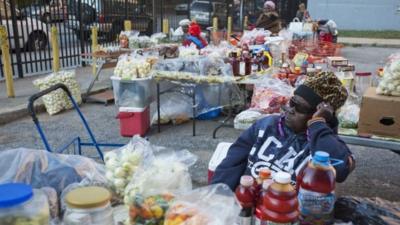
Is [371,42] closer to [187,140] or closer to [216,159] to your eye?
[187,140]

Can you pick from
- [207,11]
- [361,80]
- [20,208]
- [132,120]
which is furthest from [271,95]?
[207,11]

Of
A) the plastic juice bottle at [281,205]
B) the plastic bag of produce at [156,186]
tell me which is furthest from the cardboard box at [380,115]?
the plastic juice bottle at [281,205]

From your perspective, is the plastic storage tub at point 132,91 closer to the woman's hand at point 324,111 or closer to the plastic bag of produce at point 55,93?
the plastic bag of produce at point 55,93

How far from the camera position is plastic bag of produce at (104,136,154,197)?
2033 mm

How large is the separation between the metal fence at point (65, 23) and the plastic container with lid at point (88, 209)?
7483 millimetres

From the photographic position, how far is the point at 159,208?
5.04 feet

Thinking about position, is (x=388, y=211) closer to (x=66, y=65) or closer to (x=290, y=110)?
(x=290, y=110)

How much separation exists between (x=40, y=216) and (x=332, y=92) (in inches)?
66.3

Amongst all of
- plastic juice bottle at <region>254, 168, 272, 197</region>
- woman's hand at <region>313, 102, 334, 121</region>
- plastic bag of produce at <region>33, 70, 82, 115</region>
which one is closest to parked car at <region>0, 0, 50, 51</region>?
plastic bag of produce at <region>33, 70, 82, 115</region>

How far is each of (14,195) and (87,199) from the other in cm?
22

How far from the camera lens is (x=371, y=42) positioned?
1661 centimetres

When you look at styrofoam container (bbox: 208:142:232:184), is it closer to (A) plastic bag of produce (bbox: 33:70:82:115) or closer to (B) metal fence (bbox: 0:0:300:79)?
(A) plastic bag of produce (bbox: 33:70:82:115)

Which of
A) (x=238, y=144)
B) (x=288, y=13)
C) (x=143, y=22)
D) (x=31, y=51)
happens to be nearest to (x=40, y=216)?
(x=238, y=144)

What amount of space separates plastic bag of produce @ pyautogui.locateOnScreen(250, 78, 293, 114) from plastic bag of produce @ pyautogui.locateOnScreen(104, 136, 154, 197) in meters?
2.61
